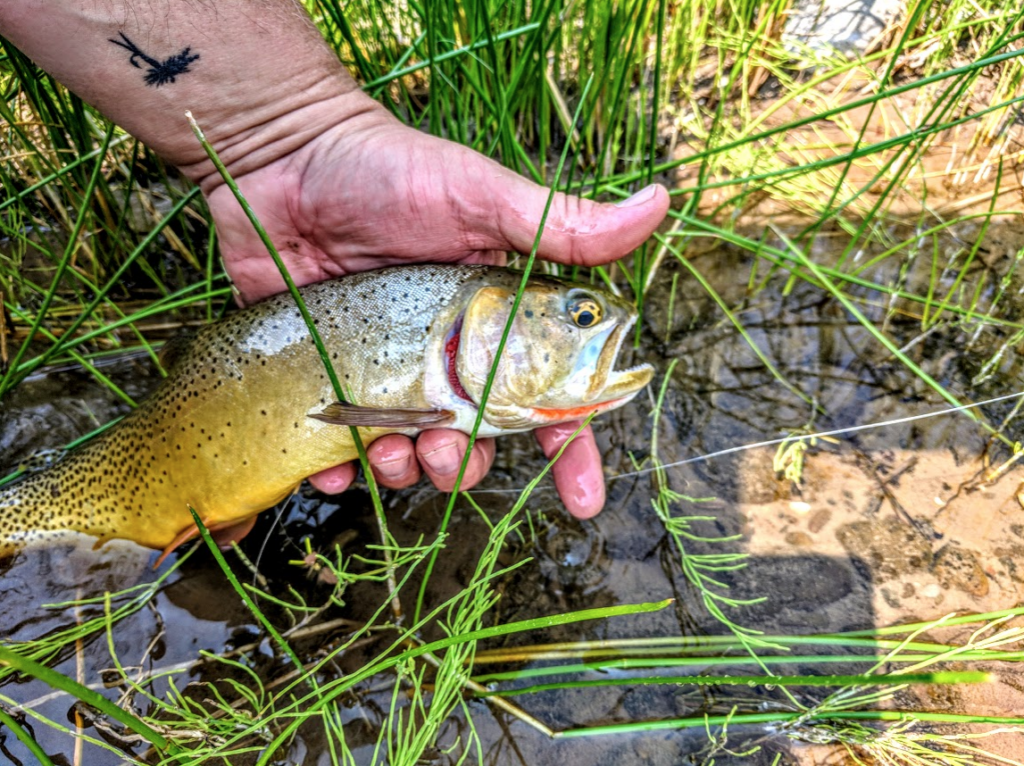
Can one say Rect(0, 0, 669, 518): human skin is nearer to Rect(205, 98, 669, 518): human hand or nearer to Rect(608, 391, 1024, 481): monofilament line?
Rect(205, 98, 669, 518): human hand

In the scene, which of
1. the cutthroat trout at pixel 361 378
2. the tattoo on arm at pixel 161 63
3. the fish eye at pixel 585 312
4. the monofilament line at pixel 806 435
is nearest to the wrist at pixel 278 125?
the tattoo on arm at pixel 161 63

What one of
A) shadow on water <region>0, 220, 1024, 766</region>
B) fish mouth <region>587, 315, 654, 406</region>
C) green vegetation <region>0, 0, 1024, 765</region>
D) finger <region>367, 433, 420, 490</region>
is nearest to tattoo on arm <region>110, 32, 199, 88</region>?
green vegetation <region>0, 0, 1024, 765</region>

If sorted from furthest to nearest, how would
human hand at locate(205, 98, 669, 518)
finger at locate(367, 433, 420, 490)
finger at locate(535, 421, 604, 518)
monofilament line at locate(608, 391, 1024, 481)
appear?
monofilament line at locate(608, 391, 1024, 481), finger at locate(535, 421, 604, 518), finger at locate(367, 433, 420, 490), human hand at locate(205, 98, 669, 518)

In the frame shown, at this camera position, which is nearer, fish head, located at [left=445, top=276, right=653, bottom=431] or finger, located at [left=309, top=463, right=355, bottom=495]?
fish head, located at [left=445, top=276, right=653, bottom=431]

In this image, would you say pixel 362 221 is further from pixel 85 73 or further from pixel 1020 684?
pixel 1020 684

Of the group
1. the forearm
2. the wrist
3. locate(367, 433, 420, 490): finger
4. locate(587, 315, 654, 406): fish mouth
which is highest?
the forearm

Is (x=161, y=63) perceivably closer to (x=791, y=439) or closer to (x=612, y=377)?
(x=612, y=377)

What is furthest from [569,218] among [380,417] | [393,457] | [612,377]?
[393,457]

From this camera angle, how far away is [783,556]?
2365mm

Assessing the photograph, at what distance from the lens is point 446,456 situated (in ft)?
7.50

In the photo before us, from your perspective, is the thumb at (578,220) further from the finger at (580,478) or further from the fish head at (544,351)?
the finger at (580,478)

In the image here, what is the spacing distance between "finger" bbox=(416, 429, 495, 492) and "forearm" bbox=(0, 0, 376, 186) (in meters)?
1.41

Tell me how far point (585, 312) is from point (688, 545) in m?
1.06

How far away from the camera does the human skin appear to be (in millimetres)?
2137
